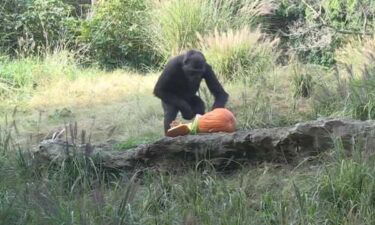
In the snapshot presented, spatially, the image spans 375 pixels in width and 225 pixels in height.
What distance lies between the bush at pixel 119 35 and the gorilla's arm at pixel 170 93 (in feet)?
20.7

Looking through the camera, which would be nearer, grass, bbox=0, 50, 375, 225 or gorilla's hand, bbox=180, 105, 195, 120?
grass, bbox=0, 50, 375, 225

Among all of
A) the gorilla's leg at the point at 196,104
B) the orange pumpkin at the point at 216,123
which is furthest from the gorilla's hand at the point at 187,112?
the orange pumpkin at the point at 216,123

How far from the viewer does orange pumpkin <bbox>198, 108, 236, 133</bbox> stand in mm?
4785

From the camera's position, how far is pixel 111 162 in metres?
4.39

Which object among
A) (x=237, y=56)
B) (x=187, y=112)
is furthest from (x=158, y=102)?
(x=187, y=112)

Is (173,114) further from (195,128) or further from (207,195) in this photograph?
(207,195)

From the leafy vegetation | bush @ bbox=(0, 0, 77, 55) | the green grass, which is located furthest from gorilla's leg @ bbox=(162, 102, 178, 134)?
bush @ bbox=(0, 0, 77, 55)

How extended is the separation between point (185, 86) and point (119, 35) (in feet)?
22.2

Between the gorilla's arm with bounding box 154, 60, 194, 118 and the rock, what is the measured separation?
1302mm

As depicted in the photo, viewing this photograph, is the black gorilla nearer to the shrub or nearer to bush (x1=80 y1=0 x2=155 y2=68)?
the shrub

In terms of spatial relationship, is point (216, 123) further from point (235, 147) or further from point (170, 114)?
point (170, 114)

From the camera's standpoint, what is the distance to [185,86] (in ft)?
19.2

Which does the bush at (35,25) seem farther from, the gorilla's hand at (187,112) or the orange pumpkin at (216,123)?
the orange pumpkin at (216,123)

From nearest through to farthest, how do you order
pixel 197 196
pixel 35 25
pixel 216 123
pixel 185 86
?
pixel 197 196
pixel 216 123
pixel 185 86
pixel 35 25
